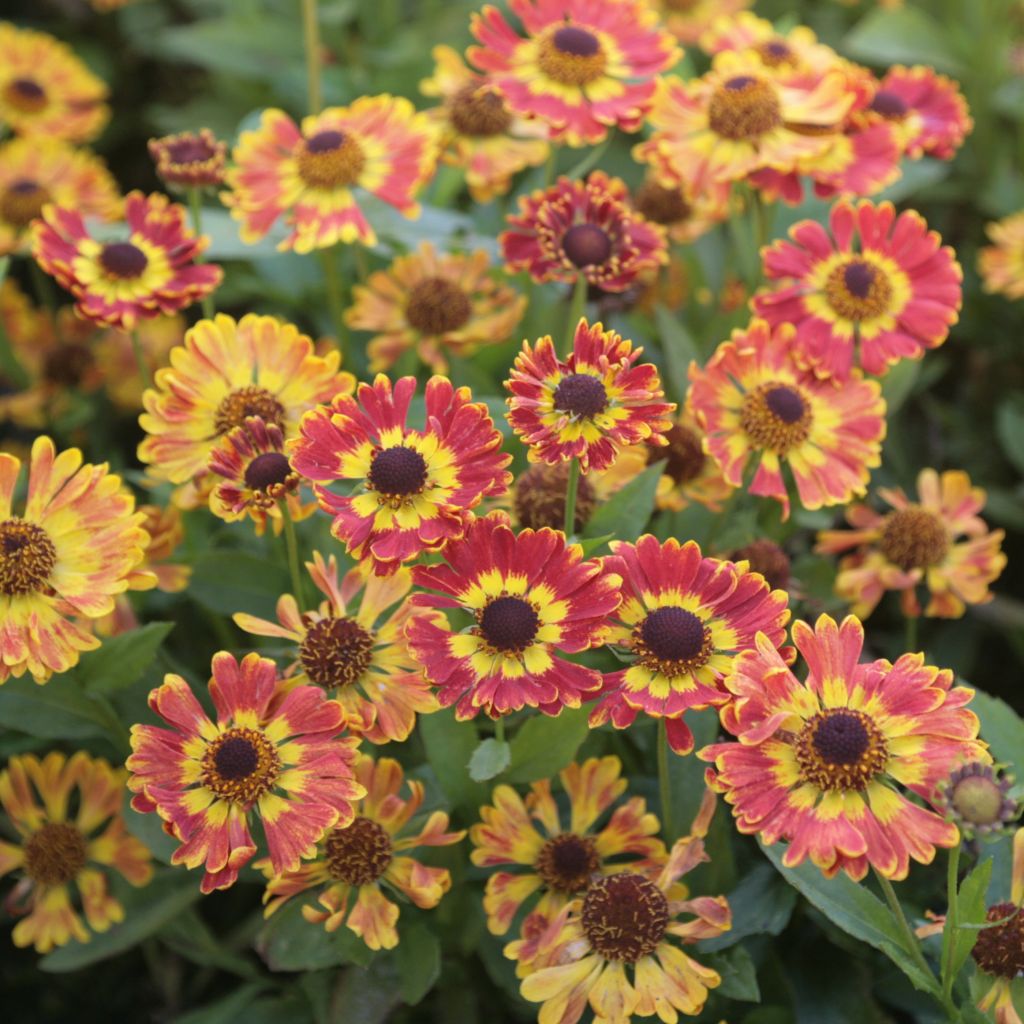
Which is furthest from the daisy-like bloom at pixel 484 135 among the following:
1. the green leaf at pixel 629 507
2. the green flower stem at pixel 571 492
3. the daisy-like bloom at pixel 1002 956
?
the daisy-like bloom at pixel 1002 956

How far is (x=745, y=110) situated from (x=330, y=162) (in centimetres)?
47

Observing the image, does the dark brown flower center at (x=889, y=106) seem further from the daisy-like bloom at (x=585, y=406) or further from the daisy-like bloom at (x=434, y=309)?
the daisy-like bloom at (x=585, y=406)

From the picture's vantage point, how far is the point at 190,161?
1.43 meters

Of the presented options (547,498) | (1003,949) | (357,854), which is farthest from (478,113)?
(1003,949)

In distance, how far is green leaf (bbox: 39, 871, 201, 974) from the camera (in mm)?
1265

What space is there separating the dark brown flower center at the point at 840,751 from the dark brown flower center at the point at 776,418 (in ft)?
1.30

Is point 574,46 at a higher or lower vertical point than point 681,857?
higher

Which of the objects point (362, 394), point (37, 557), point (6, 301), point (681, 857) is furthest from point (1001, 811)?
point (6, 301)

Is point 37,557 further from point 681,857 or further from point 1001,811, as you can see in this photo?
point 1001,811

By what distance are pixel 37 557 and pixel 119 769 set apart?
1.24 ft

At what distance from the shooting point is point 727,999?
1183 millimetres

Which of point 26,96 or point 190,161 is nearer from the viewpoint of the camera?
point 190,161

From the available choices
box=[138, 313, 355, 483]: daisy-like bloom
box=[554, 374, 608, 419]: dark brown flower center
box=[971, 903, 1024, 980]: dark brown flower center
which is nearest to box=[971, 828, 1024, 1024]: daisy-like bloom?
box=[971, 903, 1024, 980]: dark brown flower center

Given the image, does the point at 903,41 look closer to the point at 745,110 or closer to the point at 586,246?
the point at 745,110
